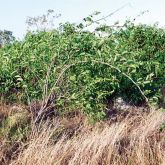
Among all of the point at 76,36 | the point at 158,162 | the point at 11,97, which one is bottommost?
the point at 158,162

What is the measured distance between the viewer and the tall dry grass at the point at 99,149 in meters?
6.25

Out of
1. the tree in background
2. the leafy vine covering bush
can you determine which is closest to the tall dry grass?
the leafy vine covering bush

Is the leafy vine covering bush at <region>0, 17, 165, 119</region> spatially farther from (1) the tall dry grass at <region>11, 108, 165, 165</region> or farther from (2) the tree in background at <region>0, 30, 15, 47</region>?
(2) the tree in background at <region>0, 30, 15, 47</region>

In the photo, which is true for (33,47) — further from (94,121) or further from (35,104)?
(94,121)

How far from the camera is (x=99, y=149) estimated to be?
21.1ft

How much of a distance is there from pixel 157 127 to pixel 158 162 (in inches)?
51.5

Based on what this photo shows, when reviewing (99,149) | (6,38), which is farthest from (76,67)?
(6,38)

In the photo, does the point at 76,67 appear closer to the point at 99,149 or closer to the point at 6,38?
the point at 99,149

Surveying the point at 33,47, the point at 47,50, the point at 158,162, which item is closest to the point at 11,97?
the point at 33,47

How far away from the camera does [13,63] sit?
8445 millimetres

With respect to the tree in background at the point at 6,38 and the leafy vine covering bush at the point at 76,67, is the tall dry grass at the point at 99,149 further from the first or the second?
the tree in background at the point at 6,38

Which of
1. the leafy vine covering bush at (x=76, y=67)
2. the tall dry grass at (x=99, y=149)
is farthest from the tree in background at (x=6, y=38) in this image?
the tall dry grass at (x=99, y=149)

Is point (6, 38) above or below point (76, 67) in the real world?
above

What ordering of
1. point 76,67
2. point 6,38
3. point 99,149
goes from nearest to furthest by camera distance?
point 99,149
point 76,67
point 6,38
